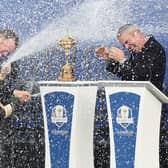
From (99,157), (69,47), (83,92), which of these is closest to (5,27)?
(69,47)

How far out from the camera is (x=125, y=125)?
5266 mm

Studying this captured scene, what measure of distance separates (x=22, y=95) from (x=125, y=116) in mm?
1146

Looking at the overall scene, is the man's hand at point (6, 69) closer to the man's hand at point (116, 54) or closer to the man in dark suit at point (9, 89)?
the man in dark suit at point (9, 89)

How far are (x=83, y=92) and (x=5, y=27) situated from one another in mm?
1075

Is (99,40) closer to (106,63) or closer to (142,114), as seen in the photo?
(106,63)

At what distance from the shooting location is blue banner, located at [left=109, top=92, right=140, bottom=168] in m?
5.25

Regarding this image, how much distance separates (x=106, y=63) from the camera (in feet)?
19.4

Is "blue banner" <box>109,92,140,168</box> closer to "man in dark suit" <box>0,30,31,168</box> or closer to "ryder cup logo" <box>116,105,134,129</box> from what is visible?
"ryder cup logo" <box>116,105,134,129</box>

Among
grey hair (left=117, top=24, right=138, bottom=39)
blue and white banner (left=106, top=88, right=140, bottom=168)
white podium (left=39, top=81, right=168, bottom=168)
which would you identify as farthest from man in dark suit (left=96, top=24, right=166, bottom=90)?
blue and white banner (left=106, top=88, right=140, bottom=168)

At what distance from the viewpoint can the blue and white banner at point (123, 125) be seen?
525 centimetres

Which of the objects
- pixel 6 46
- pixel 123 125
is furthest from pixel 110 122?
pixel 6 46

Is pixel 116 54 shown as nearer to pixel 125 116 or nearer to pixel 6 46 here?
pixel 125 116

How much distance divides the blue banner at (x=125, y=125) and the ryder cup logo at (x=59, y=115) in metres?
0.43

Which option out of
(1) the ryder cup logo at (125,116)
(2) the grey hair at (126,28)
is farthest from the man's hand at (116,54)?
(1) the ryder cup logo at (125,116)
